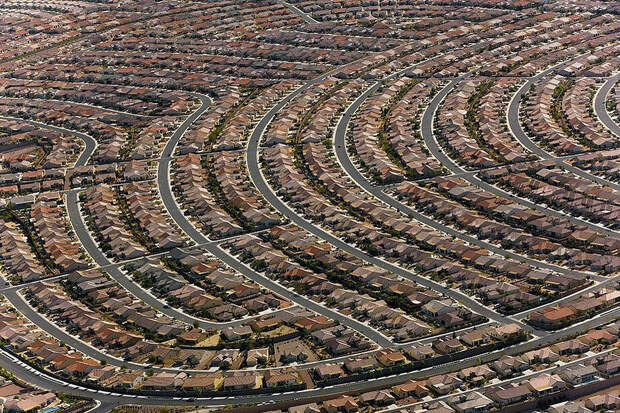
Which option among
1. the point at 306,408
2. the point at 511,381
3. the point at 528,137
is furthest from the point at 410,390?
the point at 528,137

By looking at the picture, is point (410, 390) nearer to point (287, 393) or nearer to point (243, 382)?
point (287, 393)

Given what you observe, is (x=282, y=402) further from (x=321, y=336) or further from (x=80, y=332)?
(x=80, y=332)

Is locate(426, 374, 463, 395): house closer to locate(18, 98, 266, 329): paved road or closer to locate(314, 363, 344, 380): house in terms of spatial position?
locate(314, 363, 344, 380): house

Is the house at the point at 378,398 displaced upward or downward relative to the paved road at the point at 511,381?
downward

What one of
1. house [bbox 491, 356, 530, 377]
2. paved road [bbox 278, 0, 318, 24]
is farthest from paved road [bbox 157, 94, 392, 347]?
paved road [bbox 278, 0, 318, 24]

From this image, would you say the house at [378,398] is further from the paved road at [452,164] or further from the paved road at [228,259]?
the paved road at [452,164]

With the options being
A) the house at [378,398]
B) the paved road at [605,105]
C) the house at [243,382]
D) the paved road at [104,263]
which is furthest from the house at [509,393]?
the paved road at [605,105]
